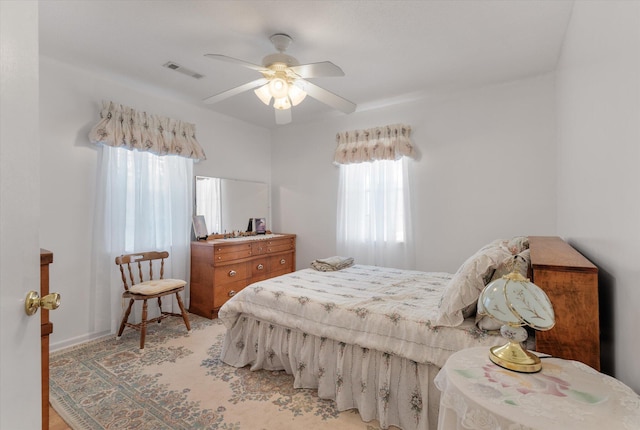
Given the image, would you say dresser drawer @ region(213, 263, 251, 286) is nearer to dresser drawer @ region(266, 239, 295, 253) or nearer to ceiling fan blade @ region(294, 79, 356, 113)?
dresser drawer @ region(266, 239, 295, 253)

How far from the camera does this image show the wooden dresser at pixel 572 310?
3.97 ft

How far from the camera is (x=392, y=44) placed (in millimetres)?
2564

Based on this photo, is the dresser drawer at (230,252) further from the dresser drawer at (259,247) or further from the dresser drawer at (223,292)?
the dresser drawer at (223,292)

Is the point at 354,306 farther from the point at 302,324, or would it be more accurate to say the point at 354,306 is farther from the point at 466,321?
the point at 466,321

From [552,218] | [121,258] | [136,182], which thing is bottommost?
[121,258]

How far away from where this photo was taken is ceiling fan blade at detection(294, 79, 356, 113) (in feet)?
8.27

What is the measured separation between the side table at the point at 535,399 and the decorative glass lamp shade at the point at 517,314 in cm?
4

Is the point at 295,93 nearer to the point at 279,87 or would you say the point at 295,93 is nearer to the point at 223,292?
the point at 279,87

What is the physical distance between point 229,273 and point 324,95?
93.0 inches

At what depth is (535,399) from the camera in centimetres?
89

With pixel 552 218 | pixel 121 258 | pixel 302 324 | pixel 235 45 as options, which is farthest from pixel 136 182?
pixel 552 218

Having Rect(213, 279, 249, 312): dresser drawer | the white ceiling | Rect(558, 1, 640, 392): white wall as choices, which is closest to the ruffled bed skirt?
Rect(558, 1, 640, 392): white wall

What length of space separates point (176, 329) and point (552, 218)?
13.3ft

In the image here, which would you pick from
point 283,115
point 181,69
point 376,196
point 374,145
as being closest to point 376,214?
point 376,196
